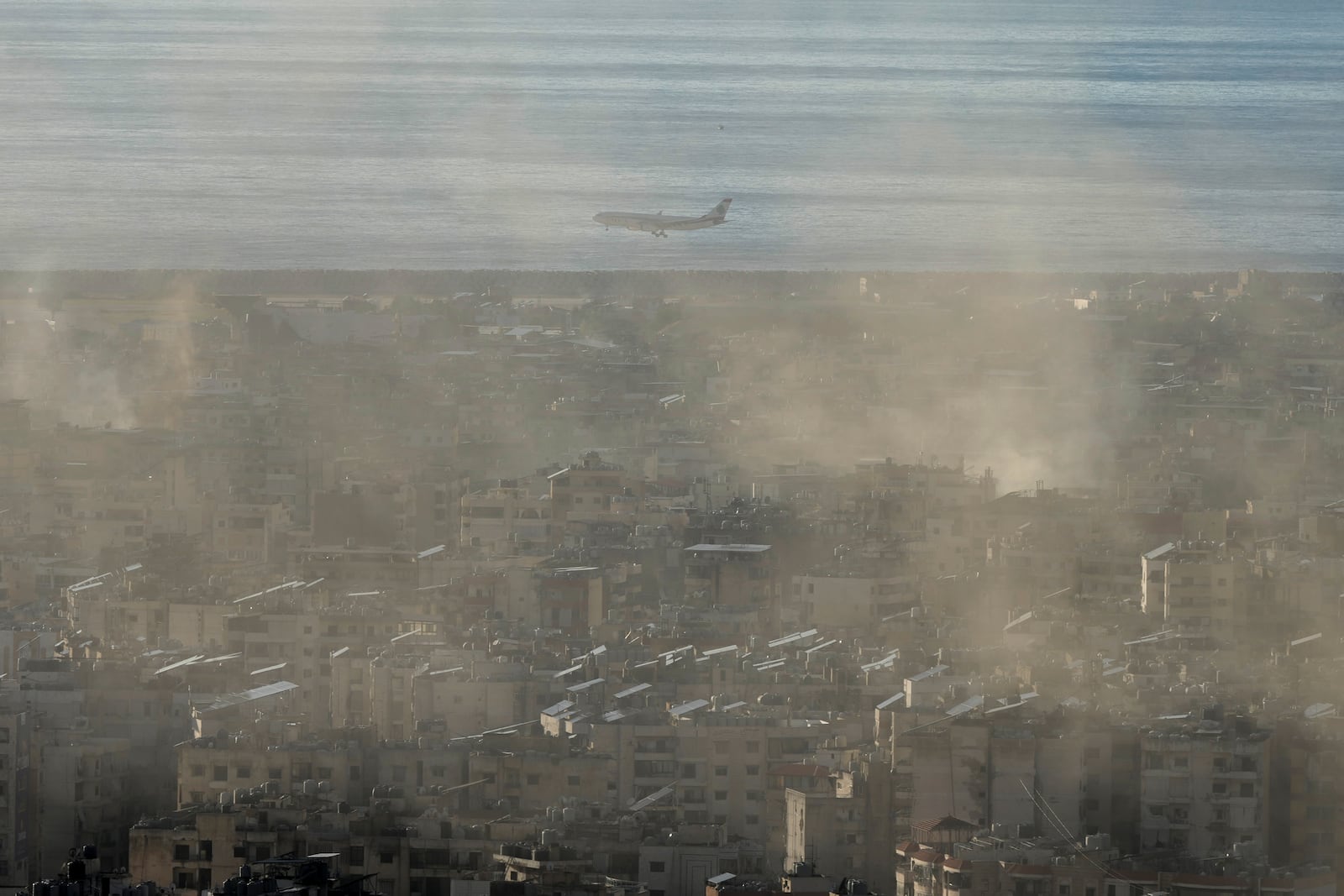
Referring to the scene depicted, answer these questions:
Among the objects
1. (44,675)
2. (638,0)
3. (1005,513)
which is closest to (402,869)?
(44,675)

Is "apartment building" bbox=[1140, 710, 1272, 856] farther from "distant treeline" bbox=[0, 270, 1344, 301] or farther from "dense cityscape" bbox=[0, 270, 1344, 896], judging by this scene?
"distant treeline" bbox=[0, 270, 1344, 301]

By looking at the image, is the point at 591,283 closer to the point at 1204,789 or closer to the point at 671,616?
the point at 671,616

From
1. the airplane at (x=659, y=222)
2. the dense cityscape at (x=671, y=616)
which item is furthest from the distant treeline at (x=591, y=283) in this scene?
the dense cityscape at (x=671, y=616)

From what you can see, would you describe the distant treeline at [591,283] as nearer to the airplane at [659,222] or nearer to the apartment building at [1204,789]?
the airplane at [659,222]

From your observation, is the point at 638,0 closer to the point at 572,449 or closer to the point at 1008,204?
the point at 1008,204

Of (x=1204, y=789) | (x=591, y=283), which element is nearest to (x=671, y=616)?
(x=1204, y=789)

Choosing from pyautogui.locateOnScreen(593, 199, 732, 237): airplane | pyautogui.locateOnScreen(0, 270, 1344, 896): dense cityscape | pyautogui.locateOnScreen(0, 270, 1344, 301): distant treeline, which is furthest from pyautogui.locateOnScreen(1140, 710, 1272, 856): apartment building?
pyautogui.locateOnScreen(593, 199, 732, 237): airplane
